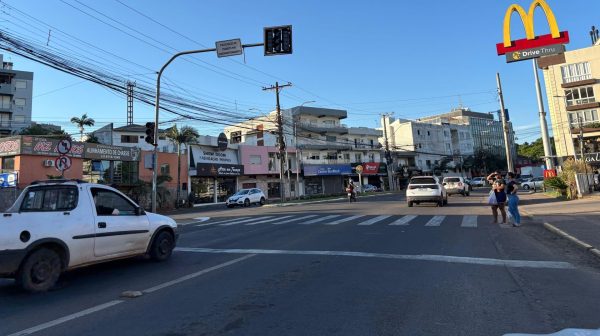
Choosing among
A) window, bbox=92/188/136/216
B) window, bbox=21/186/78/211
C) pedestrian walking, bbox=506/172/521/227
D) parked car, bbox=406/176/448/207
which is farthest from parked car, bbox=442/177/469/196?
window, bbox=21/186/78/211

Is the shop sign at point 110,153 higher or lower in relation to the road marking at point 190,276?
higher

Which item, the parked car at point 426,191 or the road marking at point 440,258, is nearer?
the road marking at point 440,258

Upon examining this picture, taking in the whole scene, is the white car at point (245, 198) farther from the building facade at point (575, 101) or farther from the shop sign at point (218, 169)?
the building facade at point (575, 101)

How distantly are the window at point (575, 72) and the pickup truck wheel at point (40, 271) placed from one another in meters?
59.0

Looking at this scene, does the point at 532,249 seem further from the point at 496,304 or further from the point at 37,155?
the point at 37,155

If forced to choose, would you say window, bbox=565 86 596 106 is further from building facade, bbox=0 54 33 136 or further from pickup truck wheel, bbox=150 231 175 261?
building facade, bbox=0 54 33 136

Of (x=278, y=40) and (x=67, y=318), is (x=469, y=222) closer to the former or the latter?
(x=278, y=40)

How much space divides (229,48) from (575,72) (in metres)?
51.5

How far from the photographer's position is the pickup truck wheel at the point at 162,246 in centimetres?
874

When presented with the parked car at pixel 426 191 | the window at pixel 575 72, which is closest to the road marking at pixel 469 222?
the parked car at pixel 426 191

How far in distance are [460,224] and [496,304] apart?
955 cm

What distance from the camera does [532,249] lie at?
9.47 meters

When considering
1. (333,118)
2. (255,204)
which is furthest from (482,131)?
(255,204)

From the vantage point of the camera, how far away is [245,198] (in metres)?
37.7
